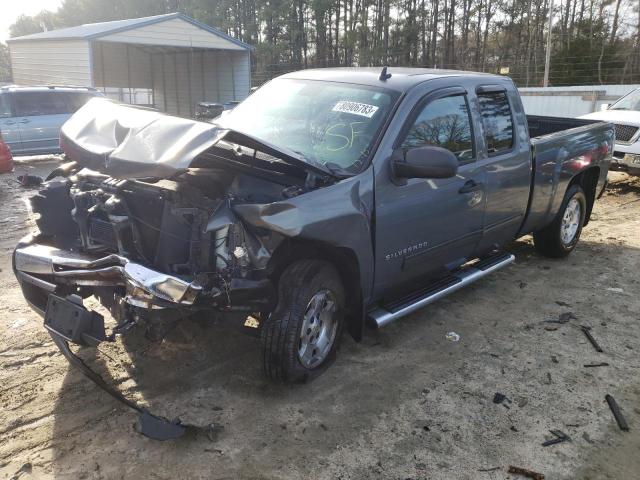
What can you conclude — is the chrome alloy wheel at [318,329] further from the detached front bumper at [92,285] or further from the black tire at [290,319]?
the detached front bumper at [92,285]

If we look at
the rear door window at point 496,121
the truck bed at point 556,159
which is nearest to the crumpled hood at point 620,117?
the truck bed at point 556,159

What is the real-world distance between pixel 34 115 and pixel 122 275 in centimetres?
1102

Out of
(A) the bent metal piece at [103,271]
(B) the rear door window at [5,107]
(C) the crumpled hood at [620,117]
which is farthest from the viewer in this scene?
(B) the rear door window at [5,107]

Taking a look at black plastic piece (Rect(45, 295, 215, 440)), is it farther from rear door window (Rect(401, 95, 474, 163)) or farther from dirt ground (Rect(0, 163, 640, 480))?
rear door window (Rect(401, 95, 474, 163))

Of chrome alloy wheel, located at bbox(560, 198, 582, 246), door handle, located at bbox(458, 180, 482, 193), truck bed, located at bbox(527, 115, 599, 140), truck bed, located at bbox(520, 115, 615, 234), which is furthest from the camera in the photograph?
truck bed, located at bbox(527, 115, 599, 140)

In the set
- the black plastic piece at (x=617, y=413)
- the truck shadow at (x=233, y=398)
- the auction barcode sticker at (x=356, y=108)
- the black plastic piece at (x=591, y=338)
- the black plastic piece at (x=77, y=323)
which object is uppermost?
the auction barcode sticker at (x=356, y=108)

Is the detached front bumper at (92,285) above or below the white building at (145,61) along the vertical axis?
below

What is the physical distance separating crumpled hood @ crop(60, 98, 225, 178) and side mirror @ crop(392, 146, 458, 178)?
4.17 feet

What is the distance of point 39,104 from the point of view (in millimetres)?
12344

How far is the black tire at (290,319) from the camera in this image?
10.7 ft

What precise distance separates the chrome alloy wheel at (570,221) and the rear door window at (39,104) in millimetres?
11137

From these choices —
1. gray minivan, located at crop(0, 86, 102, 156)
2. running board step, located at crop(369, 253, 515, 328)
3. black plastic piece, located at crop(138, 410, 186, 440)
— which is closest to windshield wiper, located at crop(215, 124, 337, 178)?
running board step, located at crop(369, 253, 515, 328)

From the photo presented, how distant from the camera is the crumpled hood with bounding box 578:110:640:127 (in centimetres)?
1005

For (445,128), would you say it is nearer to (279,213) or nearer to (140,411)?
(279,213)
